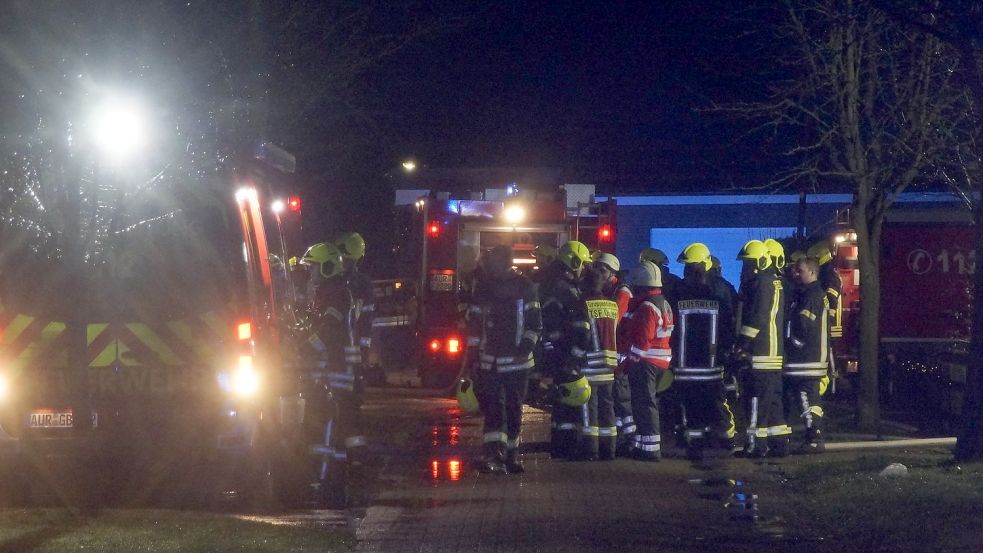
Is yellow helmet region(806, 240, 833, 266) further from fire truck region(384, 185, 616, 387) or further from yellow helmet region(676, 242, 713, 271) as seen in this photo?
fire truck region(384, 185, 616, 387)

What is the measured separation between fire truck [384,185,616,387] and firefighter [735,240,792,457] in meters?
5.23

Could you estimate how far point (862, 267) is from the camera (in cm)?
1210

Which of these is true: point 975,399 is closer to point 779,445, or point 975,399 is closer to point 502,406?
point 779,445

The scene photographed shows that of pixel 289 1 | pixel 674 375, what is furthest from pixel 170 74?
pixel 674 375

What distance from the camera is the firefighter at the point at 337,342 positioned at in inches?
402

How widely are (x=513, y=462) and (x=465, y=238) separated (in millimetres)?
A: 6592

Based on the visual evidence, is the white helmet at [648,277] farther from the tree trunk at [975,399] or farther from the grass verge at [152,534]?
the grass verge at [152,534]

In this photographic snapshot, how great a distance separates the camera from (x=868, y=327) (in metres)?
12.2

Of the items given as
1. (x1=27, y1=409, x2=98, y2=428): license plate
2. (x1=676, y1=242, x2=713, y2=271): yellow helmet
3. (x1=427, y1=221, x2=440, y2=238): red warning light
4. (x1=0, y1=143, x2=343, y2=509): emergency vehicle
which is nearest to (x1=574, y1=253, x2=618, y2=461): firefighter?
(x1=676, y1=242, x2=713, y2=271): yellow helmet

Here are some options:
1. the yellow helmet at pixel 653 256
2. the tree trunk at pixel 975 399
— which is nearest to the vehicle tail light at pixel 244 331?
the yellow helmet at pixel 653 256

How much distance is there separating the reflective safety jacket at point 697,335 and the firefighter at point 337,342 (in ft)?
9.71

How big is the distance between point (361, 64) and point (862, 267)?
249 inches

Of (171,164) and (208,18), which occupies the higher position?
(208,18)

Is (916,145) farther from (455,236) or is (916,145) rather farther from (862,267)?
(455,236)
